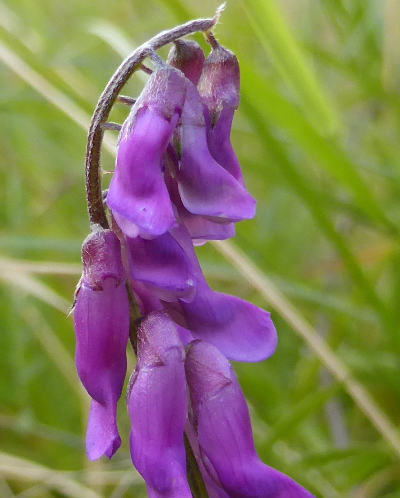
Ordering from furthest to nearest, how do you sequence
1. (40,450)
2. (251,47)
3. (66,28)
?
(66,28), (251,47), (40,450)

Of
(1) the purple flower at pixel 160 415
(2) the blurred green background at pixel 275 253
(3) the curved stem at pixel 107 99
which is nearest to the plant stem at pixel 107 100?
(3) the curved stem at pixel 107 99

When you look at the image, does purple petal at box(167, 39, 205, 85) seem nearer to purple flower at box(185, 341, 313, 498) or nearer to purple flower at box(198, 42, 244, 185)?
purple flower at box(198, 42, 244, 185)

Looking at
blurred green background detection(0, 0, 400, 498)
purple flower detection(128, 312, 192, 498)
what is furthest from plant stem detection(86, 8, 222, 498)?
blurred green background detection(0, 0, 400, 498)

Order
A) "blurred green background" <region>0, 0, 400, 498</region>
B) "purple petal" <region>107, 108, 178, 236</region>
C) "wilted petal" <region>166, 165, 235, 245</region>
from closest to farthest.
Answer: "purple petal" <region>107, 108, 178, 236</region>, "wilted petal" <region>166, 165, 235, 245</region>, "blurred green background" <region>0, 0, 400, 498</region>

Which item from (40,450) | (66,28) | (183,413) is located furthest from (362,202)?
(66,28)

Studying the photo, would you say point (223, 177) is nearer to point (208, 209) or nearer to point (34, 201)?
point (208, 209)

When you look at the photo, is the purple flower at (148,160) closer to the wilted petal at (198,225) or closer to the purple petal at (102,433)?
the wilted petal at (198,225)
